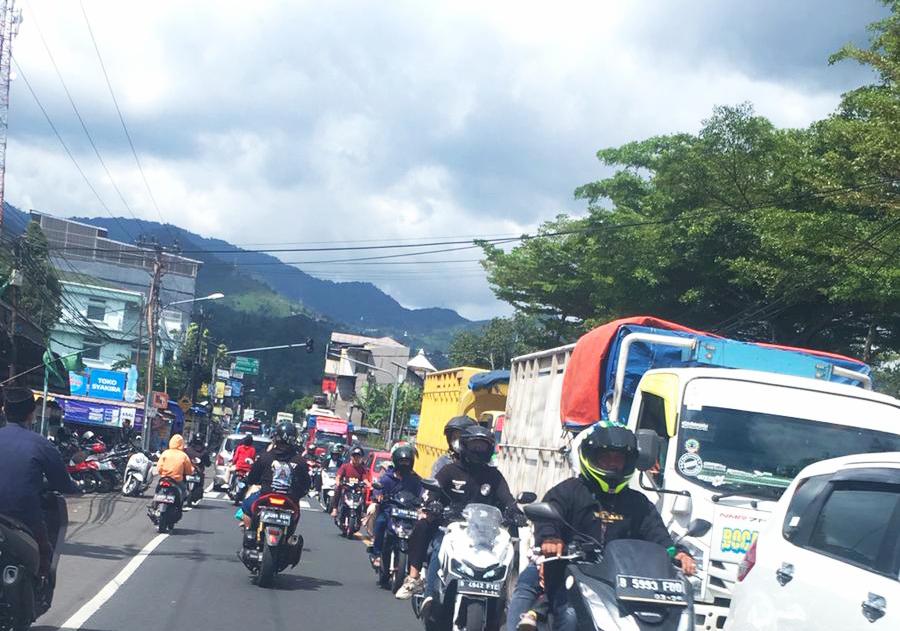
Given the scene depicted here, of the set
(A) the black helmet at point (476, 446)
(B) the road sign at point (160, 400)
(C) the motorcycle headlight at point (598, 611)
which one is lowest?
(C) the motorcycle headlight at point (598, 611)

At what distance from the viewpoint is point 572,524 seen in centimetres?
606

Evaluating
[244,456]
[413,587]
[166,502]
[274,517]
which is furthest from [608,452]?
[244,456]

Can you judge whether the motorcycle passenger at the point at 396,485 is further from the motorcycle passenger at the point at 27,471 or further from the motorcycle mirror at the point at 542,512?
the motorcycle mirror at the point at 542,512

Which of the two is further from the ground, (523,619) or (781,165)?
(781,165)

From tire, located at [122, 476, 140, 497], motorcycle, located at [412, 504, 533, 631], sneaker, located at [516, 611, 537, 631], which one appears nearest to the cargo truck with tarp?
motorcycle, located at [412, 504, 533, 631]

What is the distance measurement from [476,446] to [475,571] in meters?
1.74

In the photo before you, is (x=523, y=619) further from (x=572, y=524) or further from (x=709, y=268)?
(x=709, y=268)

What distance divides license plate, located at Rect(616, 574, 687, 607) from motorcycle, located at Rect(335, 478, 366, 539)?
46.2ft

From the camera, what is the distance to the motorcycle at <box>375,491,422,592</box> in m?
12.0

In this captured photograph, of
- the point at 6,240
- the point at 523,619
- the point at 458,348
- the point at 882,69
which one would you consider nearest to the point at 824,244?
the point at 882,69

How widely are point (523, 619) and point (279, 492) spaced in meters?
6.28

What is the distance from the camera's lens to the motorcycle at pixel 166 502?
16.8 m

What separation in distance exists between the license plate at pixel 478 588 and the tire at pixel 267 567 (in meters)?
4.33

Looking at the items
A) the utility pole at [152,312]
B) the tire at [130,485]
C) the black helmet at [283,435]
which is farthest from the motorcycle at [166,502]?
the utility pole at [152,312]
